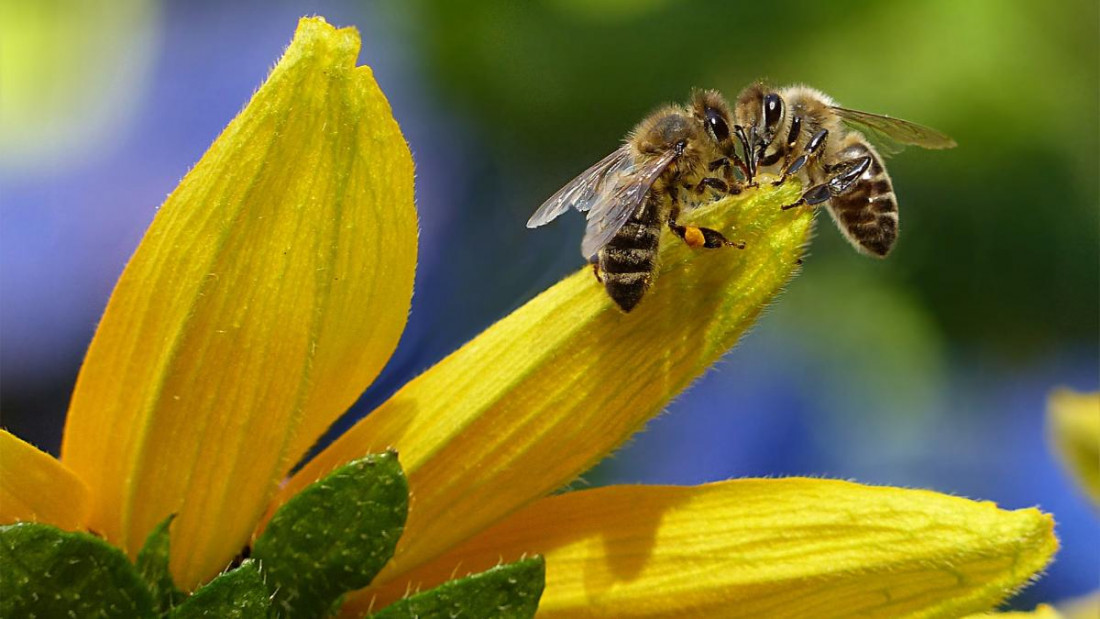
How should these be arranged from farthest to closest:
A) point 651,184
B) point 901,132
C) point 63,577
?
point 901,132 → point 651,184 → point 63,577

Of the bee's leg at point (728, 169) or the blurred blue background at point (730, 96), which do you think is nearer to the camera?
the bee's leg at point (728, 169)

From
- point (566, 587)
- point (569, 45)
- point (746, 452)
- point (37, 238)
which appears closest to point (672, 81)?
point (569, 45)

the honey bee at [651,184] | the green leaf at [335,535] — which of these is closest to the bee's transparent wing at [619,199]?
the honey bee at [651,184]

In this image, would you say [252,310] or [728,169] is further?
[728,169]

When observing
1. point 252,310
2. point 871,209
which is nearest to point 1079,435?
point 871,209

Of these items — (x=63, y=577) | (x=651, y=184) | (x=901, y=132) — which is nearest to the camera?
(x=63, y=577)

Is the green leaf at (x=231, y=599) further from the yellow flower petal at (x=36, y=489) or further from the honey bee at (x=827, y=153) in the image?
the honey bee at (x=827, y=153)

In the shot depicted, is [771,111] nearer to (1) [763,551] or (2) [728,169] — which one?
(2) [728,169]
